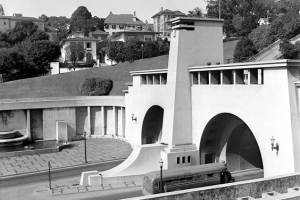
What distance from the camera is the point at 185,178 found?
22.5m

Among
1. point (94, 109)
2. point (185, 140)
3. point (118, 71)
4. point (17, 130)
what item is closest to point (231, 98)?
point (185, 140)

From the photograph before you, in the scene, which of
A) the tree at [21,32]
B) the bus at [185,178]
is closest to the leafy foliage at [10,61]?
the tree at [21,32]

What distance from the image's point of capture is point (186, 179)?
22531 mm

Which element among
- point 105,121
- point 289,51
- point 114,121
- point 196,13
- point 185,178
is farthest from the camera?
point 196,13

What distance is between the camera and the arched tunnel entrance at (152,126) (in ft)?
124

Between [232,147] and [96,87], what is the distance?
33131 millimetres

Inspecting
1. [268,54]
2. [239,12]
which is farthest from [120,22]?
[268,54]

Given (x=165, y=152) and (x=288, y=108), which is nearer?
(x=288, y=108)

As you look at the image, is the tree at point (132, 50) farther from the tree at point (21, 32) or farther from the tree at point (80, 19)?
the tree at point (80, 19)

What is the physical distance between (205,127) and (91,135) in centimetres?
2640

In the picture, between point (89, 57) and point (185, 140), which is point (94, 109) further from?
point (89, 57)

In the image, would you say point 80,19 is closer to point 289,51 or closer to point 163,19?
point 163,19

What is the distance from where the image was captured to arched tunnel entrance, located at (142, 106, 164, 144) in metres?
37.6

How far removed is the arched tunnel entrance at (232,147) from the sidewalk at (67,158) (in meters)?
11.4
